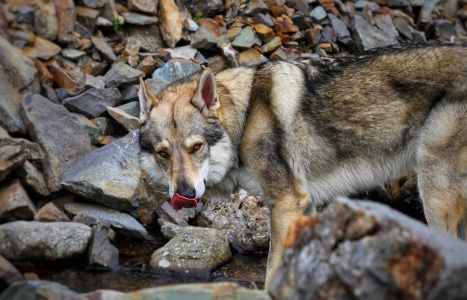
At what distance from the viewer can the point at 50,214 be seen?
6.67m

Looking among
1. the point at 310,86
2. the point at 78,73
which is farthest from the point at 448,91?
the point at 78,73

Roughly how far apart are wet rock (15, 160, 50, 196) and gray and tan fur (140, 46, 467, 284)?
1834 mm

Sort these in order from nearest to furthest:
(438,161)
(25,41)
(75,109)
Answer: (438,161) → (75,109) → (25,41)

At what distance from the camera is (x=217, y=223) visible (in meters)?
7.48

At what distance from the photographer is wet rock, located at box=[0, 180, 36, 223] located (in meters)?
6.61

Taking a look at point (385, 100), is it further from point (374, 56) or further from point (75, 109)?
point (75, 109)

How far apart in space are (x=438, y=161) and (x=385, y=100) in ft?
2.70

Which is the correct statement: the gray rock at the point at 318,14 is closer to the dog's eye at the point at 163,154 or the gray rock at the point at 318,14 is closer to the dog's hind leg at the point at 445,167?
the dog's hind leg at the point at 445,167

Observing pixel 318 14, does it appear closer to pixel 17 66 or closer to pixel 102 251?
pixel 17 66

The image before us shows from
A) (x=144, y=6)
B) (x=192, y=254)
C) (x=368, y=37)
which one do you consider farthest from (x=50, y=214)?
(x=368, y=37)

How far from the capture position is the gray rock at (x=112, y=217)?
Result: 694cm

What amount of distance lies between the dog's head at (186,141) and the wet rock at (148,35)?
469 cm

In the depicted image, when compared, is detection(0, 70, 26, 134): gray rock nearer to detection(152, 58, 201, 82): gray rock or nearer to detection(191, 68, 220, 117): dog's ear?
detection(152, 58, 201, 82): gray rock

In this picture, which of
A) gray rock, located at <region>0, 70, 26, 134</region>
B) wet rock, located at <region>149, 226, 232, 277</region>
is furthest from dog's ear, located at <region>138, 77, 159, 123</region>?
gray rock, located at <region>0, 70, 26, 134</region>
